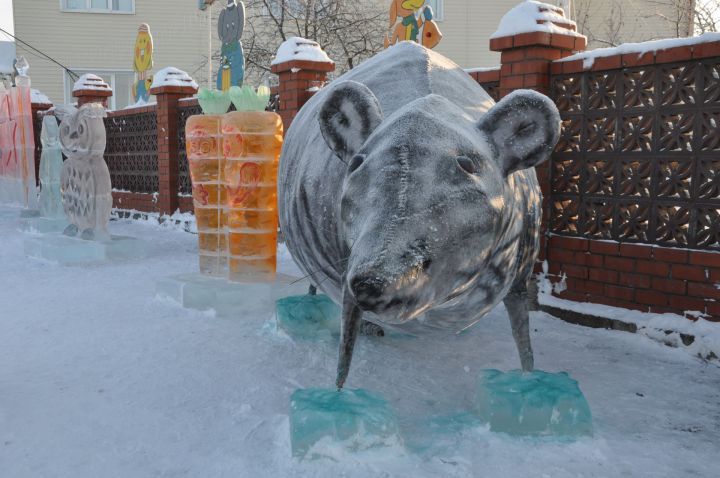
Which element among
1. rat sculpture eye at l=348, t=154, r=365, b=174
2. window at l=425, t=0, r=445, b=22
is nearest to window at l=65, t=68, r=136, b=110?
window at l=425, t=0, r=445, b=22

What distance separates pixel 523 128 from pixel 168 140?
334 inches

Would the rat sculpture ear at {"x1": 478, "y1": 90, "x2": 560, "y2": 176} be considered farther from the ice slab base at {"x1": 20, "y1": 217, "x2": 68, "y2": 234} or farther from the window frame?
the window frame

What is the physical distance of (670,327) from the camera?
13.8 feet

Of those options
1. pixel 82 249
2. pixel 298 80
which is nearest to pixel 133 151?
pixel 82 249

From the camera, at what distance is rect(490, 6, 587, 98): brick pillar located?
5.05 metres

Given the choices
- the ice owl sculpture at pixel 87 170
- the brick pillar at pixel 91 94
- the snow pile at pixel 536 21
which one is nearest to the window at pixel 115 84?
the brick pillar at pixel 91 94

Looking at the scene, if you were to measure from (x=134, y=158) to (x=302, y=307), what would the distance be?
8.39 metres

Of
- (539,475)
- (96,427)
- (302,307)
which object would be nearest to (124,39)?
(302,307)

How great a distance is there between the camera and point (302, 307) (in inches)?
169


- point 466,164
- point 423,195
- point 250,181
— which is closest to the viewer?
point 423,195

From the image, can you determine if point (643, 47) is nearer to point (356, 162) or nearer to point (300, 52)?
point (356, 162)

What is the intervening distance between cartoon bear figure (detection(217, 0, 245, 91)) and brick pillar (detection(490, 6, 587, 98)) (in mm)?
5131

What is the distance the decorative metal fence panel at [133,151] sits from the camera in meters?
10.9

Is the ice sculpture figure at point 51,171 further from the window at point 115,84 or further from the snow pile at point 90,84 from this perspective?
the window at point 115,84
